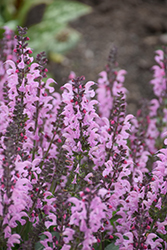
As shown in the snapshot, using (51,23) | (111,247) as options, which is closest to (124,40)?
(51,23)

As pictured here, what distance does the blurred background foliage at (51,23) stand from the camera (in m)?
6.59

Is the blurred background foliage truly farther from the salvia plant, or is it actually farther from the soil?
the salvia plant

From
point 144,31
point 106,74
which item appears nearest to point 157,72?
point 106,74

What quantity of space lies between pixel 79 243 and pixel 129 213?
56cm

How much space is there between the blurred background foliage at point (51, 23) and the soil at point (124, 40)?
23.4 inches

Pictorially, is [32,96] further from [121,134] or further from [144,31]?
[144,31]

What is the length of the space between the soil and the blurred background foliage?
594mm

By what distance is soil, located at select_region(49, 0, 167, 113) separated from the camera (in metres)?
7.74

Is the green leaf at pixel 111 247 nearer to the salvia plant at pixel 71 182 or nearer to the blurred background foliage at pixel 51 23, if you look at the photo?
the salvia plant at pixel 71 182

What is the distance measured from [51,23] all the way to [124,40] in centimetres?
269

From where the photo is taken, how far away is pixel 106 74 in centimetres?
404

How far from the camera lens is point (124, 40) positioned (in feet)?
29.1

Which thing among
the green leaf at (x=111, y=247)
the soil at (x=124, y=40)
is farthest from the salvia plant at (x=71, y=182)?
the soil at (x=124, y=40)

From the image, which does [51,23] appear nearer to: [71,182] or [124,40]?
[124,40]
